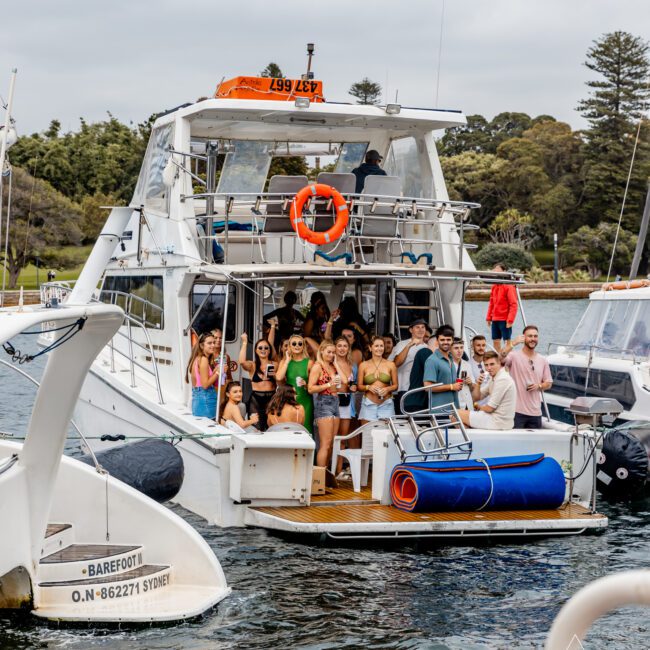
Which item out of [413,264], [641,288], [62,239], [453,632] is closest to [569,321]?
[62,239]

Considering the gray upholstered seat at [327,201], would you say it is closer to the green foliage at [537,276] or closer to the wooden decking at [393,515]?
the wooden decking at [393,515]

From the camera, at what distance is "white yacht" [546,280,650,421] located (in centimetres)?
1478

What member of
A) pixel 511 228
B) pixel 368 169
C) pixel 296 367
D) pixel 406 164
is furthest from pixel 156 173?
pixel 511 228

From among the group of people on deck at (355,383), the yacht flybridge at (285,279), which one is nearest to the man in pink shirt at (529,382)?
the group of people on deck at (355,383)

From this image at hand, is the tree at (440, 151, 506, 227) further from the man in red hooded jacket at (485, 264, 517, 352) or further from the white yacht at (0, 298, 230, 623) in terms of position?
the white yacht at (0, 298, 230, 623)

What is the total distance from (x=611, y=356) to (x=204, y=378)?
7.24 m

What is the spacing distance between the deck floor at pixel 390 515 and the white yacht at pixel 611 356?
4413 millimetres

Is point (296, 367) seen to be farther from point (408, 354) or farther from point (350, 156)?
point (350, 156)

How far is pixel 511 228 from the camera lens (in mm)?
74500

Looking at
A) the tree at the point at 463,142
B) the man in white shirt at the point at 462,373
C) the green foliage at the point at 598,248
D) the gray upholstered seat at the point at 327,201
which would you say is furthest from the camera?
the tree at the point at 463,142

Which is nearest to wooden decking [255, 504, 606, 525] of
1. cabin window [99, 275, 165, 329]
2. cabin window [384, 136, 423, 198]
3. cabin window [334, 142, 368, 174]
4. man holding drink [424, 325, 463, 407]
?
man holding drink [424, 325, 463, 407]

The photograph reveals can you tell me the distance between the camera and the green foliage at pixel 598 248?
68.6m

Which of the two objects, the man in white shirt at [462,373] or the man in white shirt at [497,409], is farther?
the man in white shirt at [462,373]

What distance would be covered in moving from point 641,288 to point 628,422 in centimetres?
276
